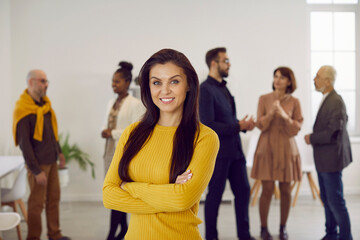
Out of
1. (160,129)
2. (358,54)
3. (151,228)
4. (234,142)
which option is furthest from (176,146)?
(358,54)

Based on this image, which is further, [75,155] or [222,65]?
[75,155]

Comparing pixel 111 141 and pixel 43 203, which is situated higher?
pixel 111 141

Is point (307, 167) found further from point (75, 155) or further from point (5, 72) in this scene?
point (5, 72)

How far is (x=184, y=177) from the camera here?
1167 millimetres

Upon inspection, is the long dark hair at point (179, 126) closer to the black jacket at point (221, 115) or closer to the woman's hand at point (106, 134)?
the black jacket at point (221, 115)

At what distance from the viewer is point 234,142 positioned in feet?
8.48

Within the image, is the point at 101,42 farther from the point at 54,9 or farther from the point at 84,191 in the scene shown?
the point at 84,191

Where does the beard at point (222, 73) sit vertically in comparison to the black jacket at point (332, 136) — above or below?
above

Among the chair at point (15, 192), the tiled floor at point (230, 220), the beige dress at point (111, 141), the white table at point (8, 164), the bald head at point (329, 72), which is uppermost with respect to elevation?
the bald head at point (329, 72)

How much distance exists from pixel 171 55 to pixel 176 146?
261 mm

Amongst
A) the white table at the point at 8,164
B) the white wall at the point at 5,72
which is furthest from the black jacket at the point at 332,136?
the white wall at the point at 5,72

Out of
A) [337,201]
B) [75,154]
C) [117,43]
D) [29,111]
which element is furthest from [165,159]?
[117,43]

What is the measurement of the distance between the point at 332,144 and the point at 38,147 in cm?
191

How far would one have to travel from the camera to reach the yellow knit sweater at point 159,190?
3.83 ft
